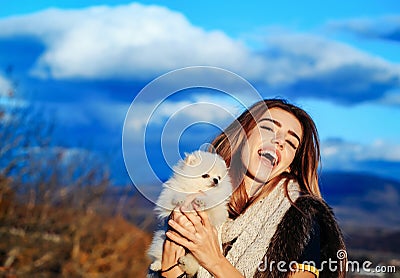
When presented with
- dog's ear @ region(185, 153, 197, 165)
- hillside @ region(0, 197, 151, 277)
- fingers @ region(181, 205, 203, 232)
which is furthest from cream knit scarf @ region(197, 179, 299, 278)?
hillside @ region(0, 197, 151, 277)

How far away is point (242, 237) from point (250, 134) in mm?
493

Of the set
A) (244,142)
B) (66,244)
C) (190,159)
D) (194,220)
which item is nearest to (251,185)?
(244,142)

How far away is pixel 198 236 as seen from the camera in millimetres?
3133

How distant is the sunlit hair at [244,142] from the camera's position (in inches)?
134

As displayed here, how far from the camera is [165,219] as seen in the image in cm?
343

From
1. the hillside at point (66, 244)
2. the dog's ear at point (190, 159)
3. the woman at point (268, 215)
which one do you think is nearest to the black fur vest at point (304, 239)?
the woman at point (268, 215)

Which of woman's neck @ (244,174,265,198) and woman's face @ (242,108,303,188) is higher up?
woman's face @ (242,108,303,188)

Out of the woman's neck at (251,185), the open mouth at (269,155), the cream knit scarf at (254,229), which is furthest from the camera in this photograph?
the woman's neck at (251,185)

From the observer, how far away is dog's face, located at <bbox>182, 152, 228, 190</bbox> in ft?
11.1

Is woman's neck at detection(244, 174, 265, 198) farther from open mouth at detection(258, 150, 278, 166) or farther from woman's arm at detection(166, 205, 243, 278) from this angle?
woman's arm at detection(166, 205, 243, 278)

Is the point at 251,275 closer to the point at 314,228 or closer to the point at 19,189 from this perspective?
the point at 314,228

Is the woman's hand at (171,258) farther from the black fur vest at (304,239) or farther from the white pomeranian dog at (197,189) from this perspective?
the black fur vest at (304,239)

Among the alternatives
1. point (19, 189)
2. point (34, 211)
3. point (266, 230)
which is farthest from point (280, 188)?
point (34, 211)

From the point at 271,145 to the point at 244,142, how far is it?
189 mm
